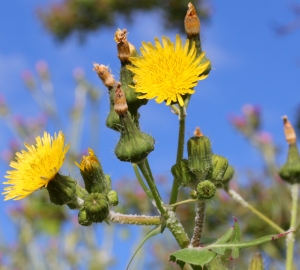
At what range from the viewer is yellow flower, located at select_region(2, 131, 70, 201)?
153 cm

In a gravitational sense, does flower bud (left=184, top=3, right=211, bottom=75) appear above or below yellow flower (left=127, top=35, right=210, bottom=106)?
above

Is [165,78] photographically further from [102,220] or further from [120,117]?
[102,220]

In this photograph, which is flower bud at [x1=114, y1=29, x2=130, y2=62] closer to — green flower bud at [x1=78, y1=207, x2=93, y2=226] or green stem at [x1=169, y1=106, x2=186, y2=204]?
green stem at [x1=169, y1=106, x2=186, y2=204]

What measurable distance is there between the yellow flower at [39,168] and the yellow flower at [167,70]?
316 mm

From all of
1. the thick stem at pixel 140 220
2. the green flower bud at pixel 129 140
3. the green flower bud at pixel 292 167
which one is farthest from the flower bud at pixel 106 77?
the green flower bud at pixel 292 167

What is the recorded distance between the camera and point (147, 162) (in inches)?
62.0

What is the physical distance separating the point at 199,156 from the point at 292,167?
30.8 inches

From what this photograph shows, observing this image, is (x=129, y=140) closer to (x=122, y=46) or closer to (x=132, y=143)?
(x=132, y=143)

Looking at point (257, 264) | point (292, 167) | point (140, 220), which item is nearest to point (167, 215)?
point (140, 220)

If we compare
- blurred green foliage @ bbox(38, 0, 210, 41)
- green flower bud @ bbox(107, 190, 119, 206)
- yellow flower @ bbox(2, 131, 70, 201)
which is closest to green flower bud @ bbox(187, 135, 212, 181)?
green flower bud @ bbox(107, 190, 119, 206)

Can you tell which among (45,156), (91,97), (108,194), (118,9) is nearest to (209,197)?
(108,194)

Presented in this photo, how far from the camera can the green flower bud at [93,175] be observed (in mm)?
1531

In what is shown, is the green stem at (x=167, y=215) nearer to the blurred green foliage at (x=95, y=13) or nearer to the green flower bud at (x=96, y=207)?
the green flower bud at (x=96, y=207)

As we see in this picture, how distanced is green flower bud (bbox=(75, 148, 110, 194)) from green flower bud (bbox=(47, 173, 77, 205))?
1.9 inches
